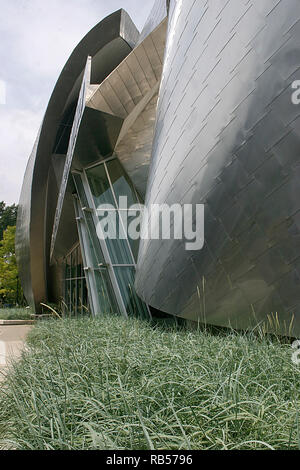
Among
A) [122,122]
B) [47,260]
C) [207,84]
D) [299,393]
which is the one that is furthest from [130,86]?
[47,260]

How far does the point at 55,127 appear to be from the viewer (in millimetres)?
22578

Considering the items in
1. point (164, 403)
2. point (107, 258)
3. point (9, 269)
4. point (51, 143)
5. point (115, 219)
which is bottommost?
point (9, 269)

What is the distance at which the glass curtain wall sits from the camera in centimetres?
1191

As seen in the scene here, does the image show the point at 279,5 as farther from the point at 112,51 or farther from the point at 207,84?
the point at 112,51

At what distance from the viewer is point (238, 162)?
463 centimetres

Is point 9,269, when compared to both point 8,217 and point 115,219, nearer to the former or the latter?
point 8,217

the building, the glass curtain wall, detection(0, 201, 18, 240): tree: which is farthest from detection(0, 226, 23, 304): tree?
the building

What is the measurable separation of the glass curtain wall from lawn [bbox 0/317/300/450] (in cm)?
779

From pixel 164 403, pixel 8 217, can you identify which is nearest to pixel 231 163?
pixel 164 403

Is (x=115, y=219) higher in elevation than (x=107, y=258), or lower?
higher

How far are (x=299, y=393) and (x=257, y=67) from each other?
368 centimetres

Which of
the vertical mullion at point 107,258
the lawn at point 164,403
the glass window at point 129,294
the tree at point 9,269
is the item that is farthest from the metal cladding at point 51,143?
the lawn at point 164,403

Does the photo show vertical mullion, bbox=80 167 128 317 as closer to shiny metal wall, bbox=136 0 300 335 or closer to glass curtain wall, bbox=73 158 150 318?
glass curtain wall, bbox=73 158 150 318

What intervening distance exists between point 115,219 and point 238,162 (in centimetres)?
905
